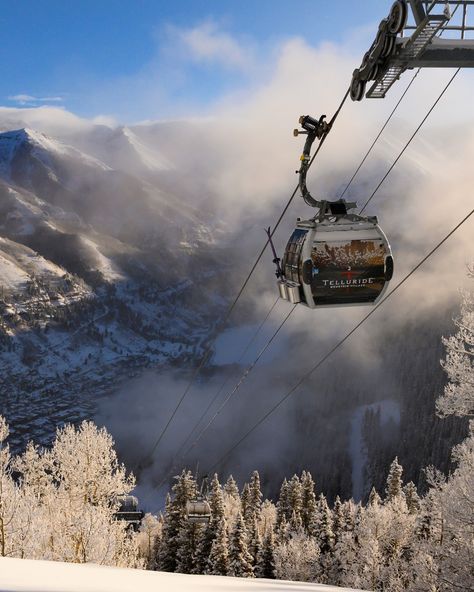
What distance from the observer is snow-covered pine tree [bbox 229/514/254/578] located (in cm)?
4344

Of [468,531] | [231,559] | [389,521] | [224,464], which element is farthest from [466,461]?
[224,464]

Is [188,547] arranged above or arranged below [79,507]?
below

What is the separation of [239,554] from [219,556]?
1621 millimetres

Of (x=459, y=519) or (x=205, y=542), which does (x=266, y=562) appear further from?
(x=459, y=519)

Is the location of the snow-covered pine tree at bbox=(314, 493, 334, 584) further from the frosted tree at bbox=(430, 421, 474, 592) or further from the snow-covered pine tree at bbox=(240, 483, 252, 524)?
the frosted tree at bbox=(430, 421, 474, 592)

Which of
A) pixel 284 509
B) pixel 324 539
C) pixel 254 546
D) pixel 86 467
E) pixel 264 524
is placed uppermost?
pixel 86 467

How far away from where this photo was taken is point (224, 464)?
186 m

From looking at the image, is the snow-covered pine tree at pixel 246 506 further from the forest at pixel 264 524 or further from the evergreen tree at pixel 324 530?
the evergreen tree at pixel 324 530

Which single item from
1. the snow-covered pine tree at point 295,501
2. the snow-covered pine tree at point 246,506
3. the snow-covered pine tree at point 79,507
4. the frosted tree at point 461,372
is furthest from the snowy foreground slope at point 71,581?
the snow-covered pine tree at point 246,506

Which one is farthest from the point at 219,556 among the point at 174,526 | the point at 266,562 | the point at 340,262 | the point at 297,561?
the point at 340,262

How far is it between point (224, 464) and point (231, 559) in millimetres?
146751

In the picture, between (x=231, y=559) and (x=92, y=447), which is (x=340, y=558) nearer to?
(x=231, y=559)

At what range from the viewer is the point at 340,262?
11.3 metres

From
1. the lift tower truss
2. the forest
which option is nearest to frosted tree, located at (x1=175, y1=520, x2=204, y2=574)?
the forest
